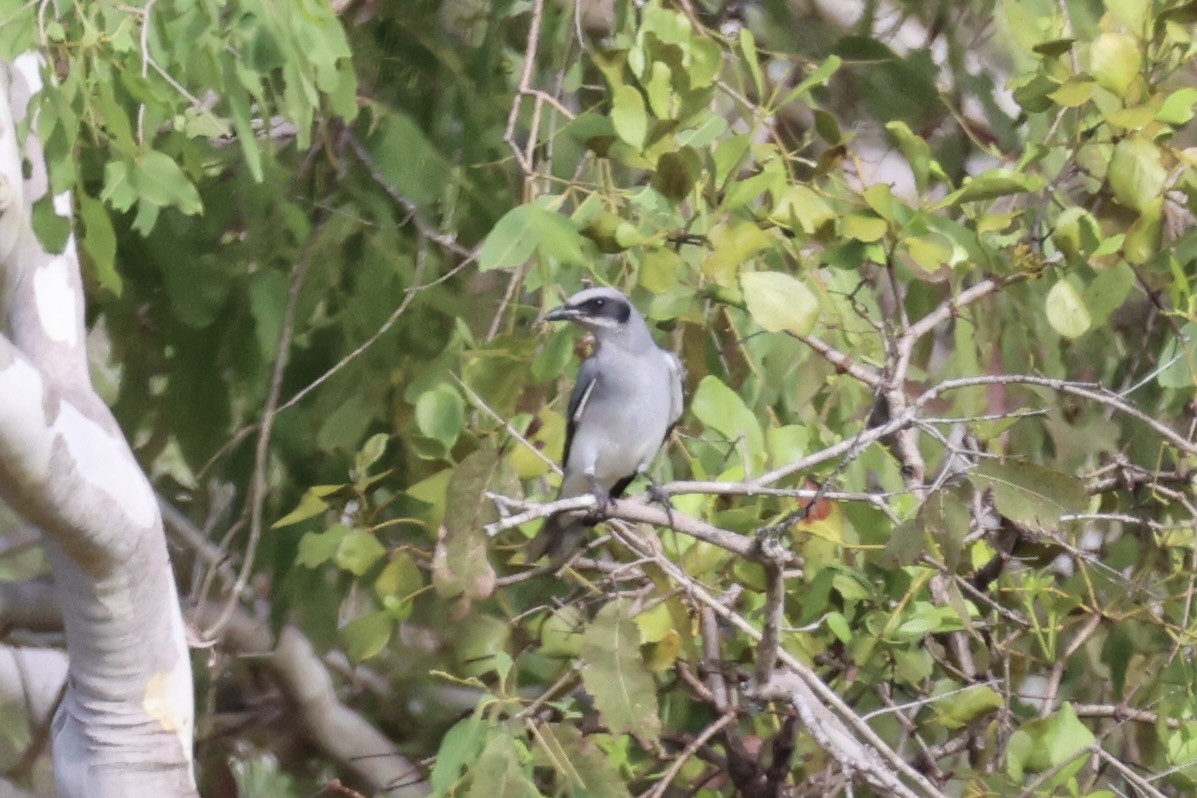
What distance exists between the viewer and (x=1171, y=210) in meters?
2.70

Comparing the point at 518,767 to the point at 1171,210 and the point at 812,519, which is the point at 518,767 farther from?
the point at 1171,210

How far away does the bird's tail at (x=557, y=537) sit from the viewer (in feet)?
7.52

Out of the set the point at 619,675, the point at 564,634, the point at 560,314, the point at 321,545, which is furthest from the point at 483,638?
the point at 560,314

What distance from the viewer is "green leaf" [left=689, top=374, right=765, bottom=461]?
215cm

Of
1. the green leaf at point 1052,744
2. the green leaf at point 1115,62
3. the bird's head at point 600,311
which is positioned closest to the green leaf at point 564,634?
the bird's head at point 600,311

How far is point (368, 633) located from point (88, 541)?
0.46m

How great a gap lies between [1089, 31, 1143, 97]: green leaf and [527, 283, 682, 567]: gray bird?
927mm

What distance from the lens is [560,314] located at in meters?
2.34

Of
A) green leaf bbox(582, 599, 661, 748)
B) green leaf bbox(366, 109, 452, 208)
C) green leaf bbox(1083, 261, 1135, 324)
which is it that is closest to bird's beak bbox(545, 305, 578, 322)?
green leaf bbox(366, 109, 452, 208)

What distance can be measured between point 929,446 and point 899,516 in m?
0.62

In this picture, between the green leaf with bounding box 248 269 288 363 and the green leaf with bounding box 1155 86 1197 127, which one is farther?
the green leaf with bounding box 248 269 288 363

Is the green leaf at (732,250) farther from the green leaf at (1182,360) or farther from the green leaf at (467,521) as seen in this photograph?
the green leaf at (1182,360)

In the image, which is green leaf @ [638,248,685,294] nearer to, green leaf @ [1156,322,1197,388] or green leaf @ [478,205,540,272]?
green leaf @ [478,205,540,272]

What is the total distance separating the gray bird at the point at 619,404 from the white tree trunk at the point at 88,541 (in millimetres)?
850
